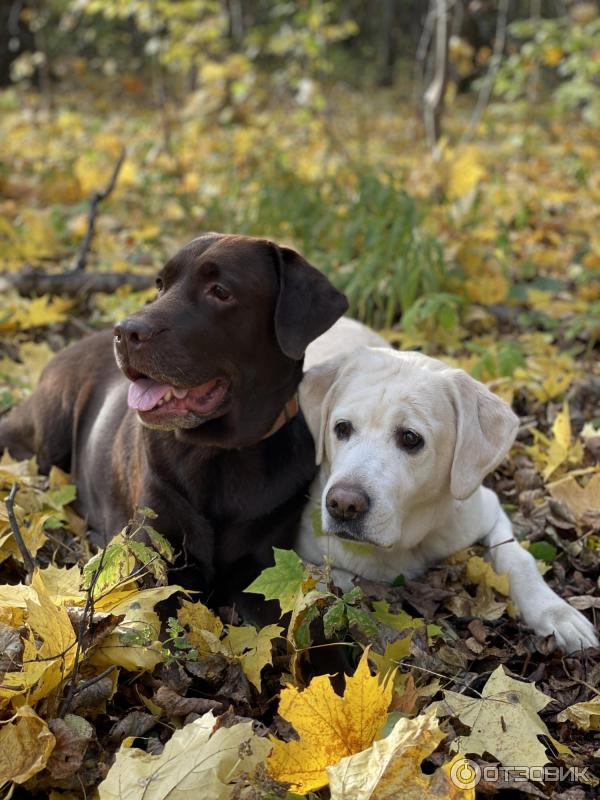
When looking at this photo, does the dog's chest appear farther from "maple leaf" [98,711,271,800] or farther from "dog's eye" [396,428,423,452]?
"maple leaf" [98,711,271,800]

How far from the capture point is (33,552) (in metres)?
3.17

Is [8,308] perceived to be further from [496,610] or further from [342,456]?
[496,610]

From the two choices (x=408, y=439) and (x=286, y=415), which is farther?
(x=286, y=415)

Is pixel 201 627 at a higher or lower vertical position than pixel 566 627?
higher

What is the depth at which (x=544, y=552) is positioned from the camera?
3.60 meters

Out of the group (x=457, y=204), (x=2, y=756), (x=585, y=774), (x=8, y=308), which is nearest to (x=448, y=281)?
(x=457, y=204)

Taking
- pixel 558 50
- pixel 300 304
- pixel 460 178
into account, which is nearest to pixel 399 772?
pixel 300 304

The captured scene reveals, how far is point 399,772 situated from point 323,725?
265 millimetres

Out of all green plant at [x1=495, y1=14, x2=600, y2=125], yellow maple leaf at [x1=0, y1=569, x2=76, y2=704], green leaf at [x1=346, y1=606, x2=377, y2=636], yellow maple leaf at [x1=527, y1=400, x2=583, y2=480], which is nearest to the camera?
yellow maple leaf at [x1=0, y1=569, x2=76, y2=704]

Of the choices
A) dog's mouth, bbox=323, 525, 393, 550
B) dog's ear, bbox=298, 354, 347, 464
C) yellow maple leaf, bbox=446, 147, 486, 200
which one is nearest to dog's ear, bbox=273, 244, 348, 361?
dog's ear, bbox=298, 354, 347, 464

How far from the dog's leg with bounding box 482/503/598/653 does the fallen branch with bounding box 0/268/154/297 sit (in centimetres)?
360

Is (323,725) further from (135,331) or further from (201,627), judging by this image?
(135,331)

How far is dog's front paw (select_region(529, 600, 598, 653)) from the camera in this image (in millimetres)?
3043

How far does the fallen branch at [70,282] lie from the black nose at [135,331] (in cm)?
333
